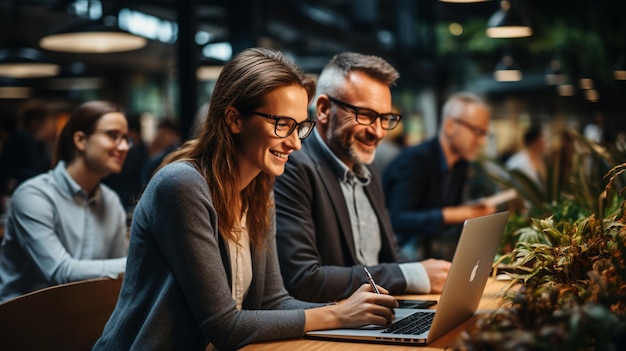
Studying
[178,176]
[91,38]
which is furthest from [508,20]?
[178,176]

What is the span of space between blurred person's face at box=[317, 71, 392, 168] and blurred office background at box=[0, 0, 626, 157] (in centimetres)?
48

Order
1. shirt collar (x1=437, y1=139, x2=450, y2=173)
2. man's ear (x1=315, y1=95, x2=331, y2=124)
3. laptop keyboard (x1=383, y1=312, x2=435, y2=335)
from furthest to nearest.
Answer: shirt collar (x1=437, y1=139, x2=450, y2=173)
man's ear (x1=315, y1=95, x2=331, y2=124)
laptop keyboard (x1=383, y1=312, x2=435, y2=335)

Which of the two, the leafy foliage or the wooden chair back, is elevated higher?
the leafy foliage

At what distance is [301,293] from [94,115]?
1.43 meters

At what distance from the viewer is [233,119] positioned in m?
2.17

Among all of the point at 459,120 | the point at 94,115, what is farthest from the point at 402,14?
the point at 94,115

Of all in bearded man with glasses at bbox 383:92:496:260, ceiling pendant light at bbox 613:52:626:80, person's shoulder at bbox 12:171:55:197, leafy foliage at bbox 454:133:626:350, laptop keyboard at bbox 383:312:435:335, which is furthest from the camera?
ceiling pendant light at bbox 613:52:626:80

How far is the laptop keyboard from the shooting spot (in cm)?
199

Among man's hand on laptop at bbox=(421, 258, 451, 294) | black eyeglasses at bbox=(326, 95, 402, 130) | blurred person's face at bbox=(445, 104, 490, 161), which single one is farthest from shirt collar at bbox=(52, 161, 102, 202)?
blurred person's face at bbox=(445, 104, 490, 161)

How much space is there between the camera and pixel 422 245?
539cm

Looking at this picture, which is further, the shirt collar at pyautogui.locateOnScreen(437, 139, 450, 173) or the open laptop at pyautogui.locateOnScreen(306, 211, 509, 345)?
the shirt collar at pyautogui.locateOnScreen(437, 139, 450, 173)

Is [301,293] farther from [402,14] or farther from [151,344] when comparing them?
[402,14]

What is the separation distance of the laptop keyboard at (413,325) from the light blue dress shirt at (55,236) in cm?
133

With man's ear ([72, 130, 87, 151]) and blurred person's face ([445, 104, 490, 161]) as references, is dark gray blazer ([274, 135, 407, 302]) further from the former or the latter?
blurred person's face ([445, 104, 490, 161])
